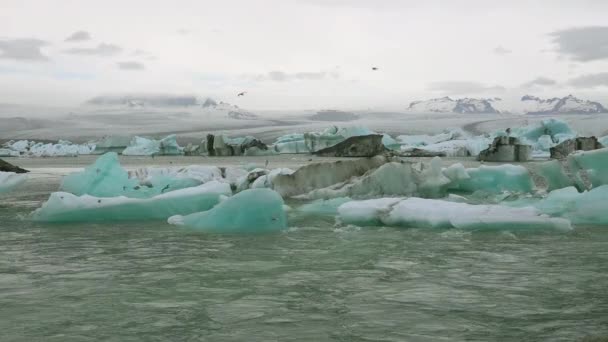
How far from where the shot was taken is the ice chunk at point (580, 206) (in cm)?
770

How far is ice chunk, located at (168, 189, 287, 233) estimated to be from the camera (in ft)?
24.0

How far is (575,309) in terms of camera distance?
148 inches

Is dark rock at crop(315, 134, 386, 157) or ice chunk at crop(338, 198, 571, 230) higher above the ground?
dark rock at crop(315, 134, 386, 157)

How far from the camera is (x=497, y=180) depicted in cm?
1157

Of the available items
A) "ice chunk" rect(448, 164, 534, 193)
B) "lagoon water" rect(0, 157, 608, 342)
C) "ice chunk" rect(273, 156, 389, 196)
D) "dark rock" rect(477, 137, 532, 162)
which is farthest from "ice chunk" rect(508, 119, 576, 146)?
"lagoon water" rect(0, 157, 608, 342)

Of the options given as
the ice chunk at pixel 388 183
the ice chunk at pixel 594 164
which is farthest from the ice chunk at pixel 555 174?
the ice chunk at pixel 388 183

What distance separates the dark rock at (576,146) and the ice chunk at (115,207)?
62.9 feet

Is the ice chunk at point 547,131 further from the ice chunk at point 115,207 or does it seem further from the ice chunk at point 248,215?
the ice chunk at point 248,215

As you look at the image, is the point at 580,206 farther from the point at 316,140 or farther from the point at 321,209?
the point at 316,140

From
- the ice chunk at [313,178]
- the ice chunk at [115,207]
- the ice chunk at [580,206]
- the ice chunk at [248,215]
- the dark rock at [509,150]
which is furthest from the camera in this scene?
the dark rock at [509,150]

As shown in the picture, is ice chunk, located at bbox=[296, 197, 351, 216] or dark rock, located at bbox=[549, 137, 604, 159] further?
dark rock, located at bbox=[549, 137, 604, 159]

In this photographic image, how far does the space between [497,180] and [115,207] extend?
6.66 meters

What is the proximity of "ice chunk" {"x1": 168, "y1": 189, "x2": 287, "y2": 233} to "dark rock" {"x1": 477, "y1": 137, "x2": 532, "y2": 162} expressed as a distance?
20.5 meters

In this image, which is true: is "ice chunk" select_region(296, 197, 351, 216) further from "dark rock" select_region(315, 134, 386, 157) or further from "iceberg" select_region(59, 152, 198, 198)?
"dark rock" select_region(315, 134, 386, 157)
